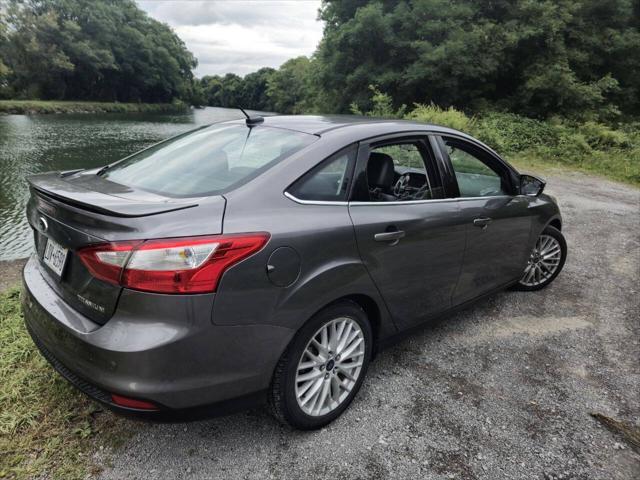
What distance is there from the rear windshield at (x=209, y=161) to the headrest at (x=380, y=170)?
397 millimetres

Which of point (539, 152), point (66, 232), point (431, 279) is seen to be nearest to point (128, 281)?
point (66, 232)

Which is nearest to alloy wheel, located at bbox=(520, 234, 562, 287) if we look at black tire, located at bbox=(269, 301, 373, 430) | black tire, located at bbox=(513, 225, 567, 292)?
black tire, located at bbox=(513, 225, 567, 292)

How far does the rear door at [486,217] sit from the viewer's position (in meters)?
2.96

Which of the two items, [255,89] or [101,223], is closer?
[101,223]

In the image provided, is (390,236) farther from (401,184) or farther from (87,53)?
(87,53)

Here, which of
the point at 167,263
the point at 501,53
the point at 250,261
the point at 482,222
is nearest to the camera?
the point at 167,263

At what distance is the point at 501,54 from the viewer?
2203 centimetres

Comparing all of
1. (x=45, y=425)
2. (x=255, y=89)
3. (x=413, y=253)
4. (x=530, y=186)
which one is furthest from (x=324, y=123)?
(x=255, y=89)

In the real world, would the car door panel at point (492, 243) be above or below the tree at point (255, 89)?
below

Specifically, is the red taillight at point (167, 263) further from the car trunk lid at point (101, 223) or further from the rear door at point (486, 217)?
the rear door at point (486, 217)

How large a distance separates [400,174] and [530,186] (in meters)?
1.26

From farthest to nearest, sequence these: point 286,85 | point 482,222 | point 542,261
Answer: point 286,85 → point 542,261 → point 482,222

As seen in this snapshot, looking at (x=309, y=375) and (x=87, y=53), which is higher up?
(x=87, y=53)

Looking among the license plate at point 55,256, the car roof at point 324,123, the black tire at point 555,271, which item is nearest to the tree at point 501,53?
the black tire at point 555,271
